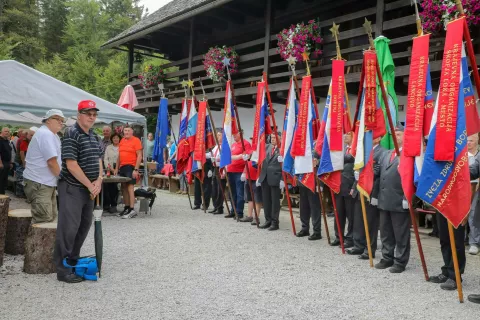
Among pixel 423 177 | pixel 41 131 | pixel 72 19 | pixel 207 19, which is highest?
pixel 72 19

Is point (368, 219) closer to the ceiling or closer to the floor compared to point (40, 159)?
closer to the floor

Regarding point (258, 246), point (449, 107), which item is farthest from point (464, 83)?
point (258, 246)

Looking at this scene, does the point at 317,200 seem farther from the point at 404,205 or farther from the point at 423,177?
the point at 423,177

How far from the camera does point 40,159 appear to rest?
6520 millimetres

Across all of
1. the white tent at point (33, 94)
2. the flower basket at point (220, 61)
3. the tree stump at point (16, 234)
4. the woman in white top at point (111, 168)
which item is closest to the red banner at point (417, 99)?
the tree stump at point (16, 234)

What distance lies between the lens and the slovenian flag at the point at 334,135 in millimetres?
6805

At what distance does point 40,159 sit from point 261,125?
397 centimetres

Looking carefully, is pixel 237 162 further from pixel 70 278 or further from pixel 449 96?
pixel 449 96

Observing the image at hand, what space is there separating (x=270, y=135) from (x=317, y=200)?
1837 millimetres

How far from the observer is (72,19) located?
41188mm

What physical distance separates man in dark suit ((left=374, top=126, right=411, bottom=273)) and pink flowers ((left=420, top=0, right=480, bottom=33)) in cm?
290

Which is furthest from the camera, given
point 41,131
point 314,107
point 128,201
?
point 128,201

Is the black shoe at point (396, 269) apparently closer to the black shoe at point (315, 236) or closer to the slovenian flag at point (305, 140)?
the slovenian flag at point (305, 140)

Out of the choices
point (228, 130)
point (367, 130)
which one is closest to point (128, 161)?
point (228, 130)
